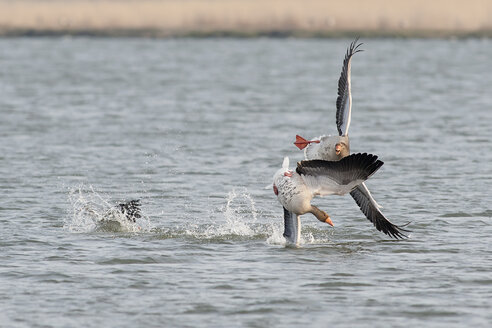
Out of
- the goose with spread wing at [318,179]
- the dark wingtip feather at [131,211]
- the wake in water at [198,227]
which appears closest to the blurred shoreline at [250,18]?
the wake in water at [198,227]

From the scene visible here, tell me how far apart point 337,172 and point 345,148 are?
20.1 inches

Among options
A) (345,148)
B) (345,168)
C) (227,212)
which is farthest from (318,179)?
(227,212)

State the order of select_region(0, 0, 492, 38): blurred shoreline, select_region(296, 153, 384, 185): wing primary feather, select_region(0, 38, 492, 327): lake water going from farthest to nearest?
select_region(0, 0, 492, 38): blurred shoreline
select_region(296, 153, 384, 185): wing primary feather
select_region(0, 38, 492, 327): lake water

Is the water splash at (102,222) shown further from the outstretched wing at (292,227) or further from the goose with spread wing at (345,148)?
the goose with spread wing at (345,148)

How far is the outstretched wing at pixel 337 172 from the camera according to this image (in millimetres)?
10875

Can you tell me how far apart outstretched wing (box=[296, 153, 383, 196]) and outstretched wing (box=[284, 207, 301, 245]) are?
635 millimetres

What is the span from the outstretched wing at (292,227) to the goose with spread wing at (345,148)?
0.74 meters

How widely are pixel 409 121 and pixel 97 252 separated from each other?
52.3 feet

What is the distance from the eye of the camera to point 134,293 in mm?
9844

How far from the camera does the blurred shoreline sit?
57156mm

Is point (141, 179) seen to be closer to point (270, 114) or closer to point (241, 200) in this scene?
point (241, 200)

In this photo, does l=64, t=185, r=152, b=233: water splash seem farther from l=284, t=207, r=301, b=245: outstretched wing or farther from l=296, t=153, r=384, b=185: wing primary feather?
l=296, t=153, r=384, b=185: wing primary feather

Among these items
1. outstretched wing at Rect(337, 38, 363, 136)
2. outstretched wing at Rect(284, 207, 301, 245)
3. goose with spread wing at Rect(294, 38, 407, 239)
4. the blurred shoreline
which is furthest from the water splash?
the blurred shoreline

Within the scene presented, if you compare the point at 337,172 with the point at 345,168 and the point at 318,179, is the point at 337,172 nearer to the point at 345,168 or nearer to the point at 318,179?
the point at 345,168
